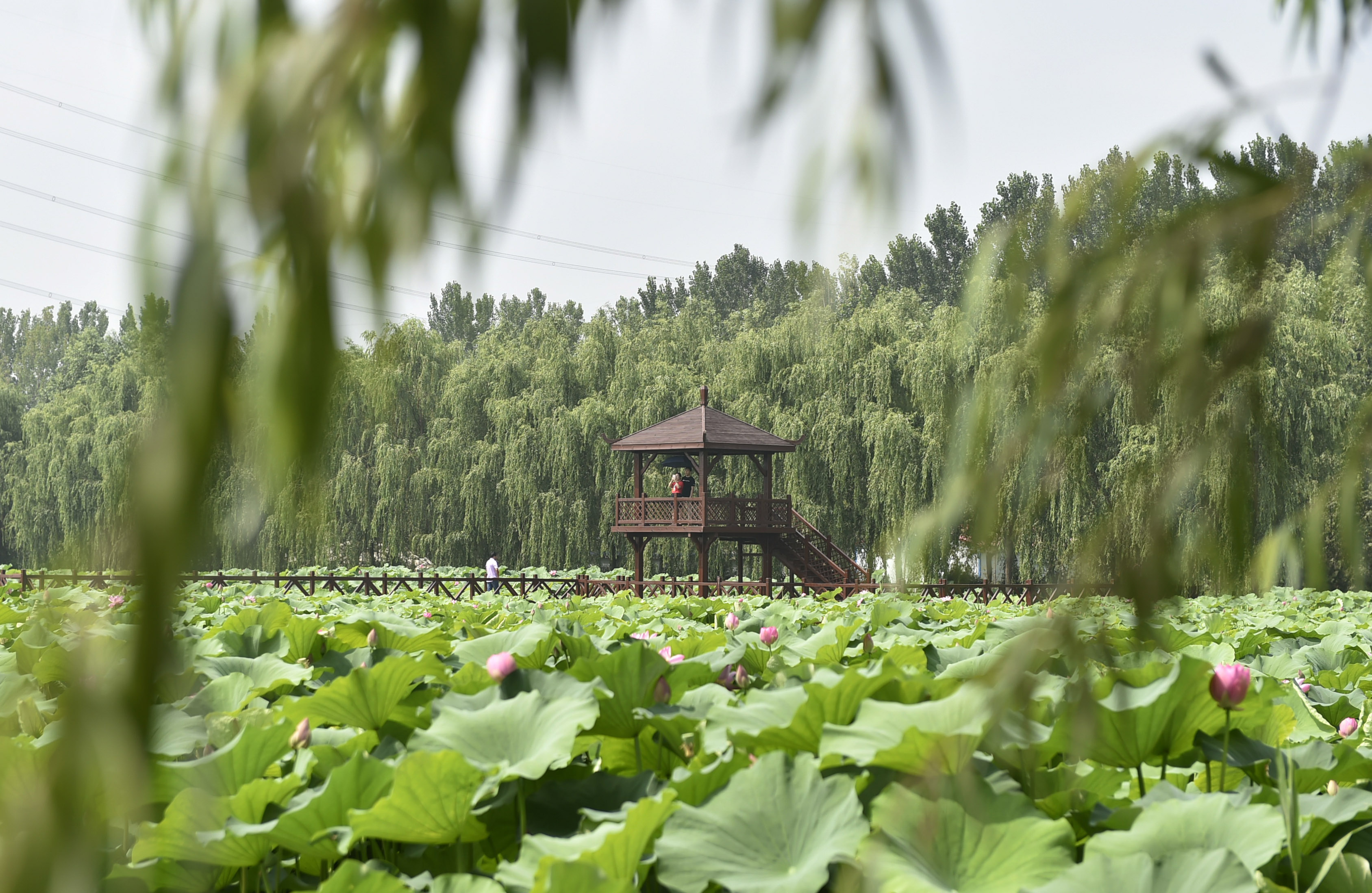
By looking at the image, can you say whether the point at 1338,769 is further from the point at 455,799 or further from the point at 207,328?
the point at 207,328

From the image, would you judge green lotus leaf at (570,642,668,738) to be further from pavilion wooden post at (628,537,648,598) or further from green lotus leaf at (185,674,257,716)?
pavilion wooden post at (628,537,648,598)

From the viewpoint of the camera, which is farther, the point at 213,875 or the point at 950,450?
the point at 213,875

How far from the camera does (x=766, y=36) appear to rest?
0.60 meters

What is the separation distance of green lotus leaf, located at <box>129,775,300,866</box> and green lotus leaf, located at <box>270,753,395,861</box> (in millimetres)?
28

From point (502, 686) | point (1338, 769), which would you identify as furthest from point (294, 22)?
point (1338, 769)

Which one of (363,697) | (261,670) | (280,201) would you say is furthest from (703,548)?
(280,201)

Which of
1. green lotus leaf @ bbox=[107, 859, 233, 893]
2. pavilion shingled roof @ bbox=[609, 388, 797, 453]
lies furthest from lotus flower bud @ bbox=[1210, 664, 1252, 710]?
pavilion shingled roof @ bbox=[609, 388, 797, 453]

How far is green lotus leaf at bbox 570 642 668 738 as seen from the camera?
1.74 metres

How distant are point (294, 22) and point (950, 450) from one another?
552mm

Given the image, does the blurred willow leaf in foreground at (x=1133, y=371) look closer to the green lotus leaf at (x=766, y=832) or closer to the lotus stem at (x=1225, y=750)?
the green lotus leaf at (x=766, y=832)

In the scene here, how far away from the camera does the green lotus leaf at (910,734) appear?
4.02ft

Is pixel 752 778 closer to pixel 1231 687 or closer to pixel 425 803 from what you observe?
pixel 425 803

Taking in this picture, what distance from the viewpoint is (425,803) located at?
52.7 inches

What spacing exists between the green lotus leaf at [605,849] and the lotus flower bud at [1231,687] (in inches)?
30.7
